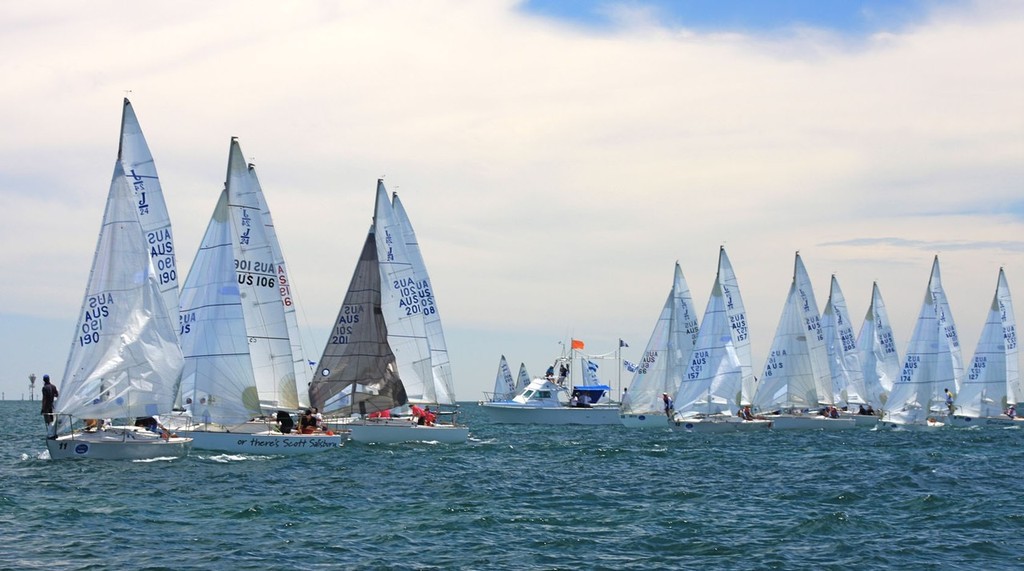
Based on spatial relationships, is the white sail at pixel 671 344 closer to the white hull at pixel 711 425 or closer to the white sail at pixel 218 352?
the white hull at pixel 711 425

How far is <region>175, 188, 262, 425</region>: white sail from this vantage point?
37.7 meters

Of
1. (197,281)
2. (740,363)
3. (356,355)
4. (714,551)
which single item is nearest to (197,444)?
(197,281)

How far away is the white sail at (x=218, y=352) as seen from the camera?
124ft

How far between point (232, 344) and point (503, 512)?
14737 mm

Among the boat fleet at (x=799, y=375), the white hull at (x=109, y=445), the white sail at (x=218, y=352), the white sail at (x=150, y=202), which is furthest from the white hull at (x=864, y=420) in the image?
the white hull at (x=109, y=445)

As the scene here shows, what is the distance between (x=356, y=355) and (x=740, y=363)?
2463 centimetres

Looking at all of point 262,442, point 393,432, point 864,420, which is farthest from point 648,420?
point 262,442

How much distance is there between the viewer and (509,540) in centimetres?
2292

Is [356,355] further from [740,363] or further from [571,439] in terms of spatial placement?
[740,363]

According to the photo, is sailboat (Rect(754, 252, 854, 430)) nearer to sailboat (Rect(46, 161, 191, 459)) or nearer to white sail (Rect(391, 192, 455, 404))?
white sail (Rect(391, 192, 455, 404))

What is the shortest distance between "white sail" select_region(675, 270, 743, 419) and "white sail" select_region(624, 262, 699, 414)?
33.4 feet

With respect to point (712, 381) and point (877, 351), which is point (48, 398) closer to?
point (712, 381)

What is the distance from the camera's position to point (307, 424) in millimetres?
40844

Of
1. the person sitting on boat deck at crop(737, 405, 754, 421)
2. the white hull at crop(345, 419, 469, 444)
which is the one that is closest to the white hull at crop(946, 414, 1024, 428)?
the person sitting on boat deck at crop(737, 405, 754, 421)
